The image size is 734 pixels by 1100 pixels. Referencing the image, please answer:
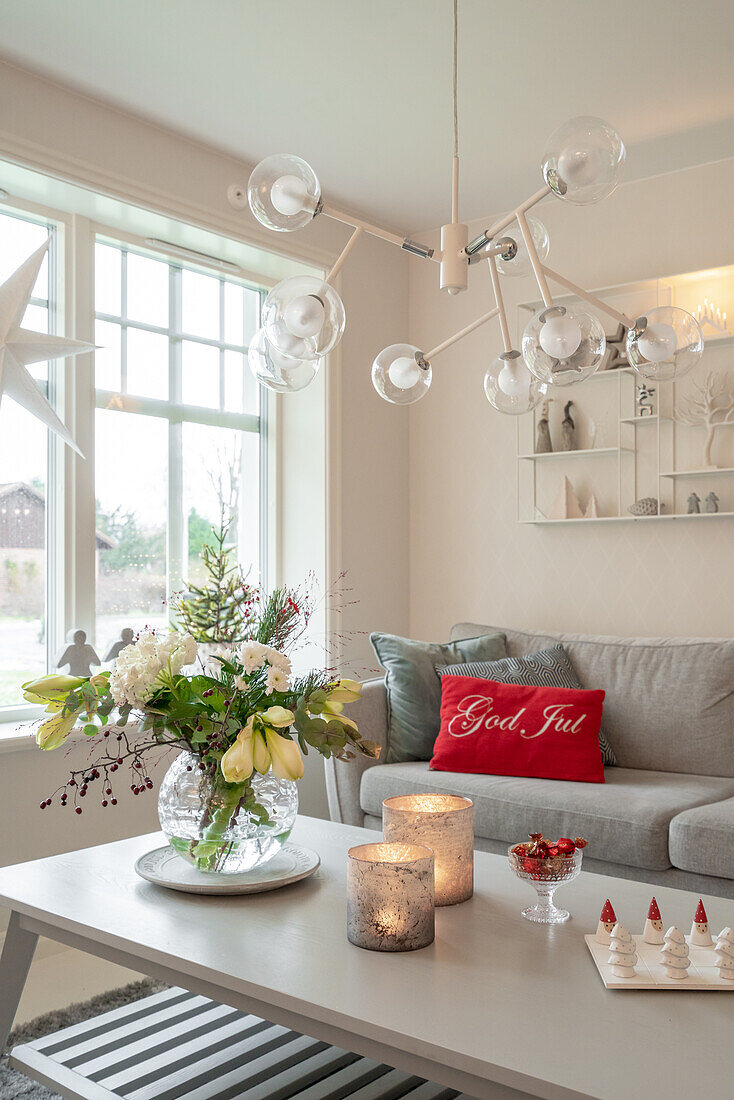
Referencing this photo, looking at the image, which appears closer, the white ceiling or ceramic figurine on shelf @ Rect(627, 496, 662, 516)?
the white ceiling

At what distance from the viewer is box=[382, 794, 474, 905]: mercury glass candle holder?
169 centimetres

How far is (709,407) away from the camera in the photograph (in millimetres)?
3510

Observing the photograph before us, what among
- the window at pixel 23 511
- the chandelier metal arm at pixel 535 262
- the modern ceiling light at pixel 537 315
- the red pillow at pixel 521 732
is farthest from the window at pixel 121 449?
the chandelier metal arm at pixel 535 262

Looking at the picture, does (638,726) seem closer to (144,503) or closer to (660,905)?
(660,905)

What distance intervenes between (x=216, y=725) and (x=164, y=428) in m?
2.22

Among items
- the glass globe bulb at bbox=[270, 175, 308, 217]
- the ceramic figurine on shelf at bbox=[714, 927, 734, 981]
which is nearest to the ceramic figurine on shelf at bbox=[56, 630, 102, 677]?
the glass globe bulb at bbox=[270, 175, 308, 217]

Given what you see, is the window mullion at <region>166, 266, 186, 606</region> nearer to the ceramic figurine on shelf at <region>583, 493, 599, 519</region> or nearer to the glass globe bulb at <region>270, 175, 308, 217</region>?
the ceramic figurine on shelf at <region>583, 493, 599, 519</region>

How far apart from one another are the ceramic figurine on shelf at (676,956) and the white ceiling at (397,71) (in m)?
2.41

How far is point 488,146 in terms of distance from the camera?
11.5 feet

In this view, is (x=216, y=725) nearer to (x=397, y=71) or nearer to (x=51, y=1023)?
(x=51, y=1023)

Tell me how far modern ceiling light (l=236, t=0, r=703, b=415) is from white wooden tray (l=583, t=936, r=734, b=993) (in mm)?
922

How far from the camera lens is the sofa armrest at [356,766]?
126 inches

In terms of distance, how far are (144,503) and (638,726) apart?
198 centimetres

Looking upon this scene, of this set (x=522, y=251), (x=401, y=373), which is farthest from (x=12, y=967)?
(x=522, y=251)
